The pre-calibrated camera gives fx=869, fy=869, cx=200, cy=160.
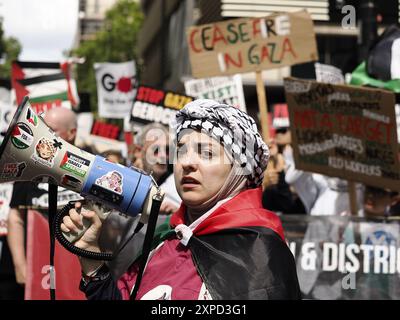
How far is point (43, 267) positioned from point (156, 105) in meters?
3.19

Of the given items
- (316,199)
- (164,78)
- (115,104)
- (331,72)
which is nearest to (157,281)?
(316,199)

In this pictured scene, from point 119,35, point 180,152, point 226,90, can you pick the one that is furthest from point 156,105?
point 119,35

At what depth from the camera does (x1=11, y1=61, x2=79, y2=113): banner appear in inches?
324

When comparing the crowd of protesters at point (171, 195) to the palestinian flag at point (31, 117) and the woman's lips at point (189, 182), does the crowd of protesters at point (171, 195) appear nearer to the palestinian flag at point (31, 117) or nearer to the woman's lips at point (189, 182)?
the woman's lips at point (189, 182)

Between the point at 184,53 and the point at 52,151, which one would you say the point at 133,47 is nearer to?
the point at 184,53

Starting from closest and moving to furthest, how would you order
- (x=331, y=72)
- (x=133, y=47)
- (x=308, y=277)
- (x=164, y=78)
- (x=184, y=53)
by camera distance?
(x=308, y=277)
(x=331, y=72)
(x=184, y=53)
(x=164, y=78)
(x=133, y=47)

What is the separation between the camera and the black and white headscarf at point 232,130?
2.86m

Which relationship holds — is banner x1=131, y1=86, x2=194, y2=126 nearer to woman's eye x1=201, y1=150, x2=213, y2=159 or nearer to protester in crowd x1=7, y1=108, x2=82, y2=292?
protester in crowd x1=7, y1=108, x2=82, y2=292

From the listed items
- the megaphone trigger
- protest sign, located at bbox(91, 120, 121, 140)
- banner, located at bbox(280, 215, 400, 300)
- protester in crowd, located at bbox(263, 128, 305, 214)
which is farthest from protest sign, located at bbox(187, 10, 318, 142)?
protest sign, located at bbox(91, 120, 121, 140)

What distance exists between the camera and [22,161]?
8.82 ft

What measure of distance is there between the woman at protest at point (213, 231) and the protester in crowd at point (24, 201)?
241cm

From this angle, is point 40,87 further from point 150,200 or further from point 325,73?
point 150,200

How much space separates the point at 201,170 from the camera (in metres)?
2.83
